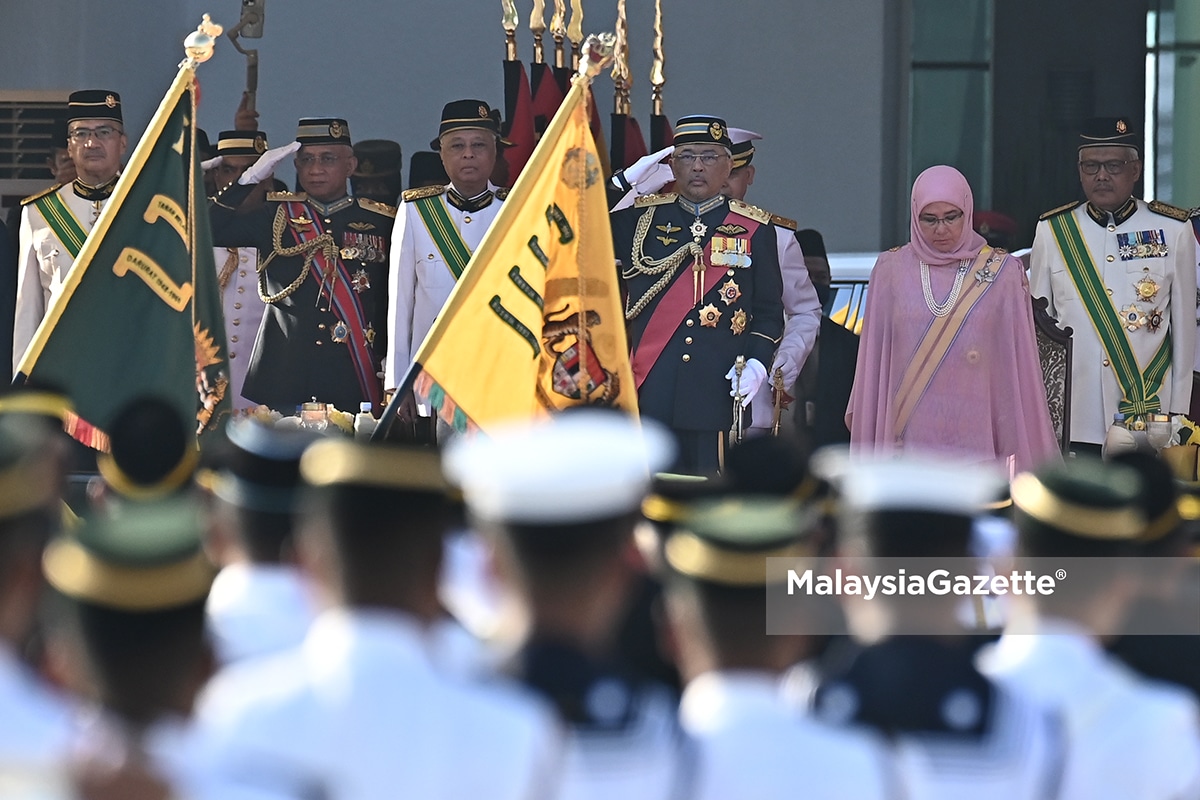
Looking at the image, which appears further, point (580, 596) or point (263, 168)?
point (263, 168)

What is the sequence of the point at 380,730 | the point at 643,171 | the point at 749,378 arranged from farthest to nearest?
the point at 643,171 → the point at 749,378 → the point at 380,730

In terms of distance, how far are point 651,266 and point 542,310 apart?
2103mm

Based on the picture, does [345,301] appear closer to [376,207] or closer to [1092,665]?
[376,207]

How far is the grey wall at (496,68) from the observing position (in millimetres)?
10578

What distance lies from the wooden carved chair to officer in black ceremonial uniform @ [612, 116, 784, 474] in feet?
3.19

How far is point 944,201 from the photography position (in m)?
7.06

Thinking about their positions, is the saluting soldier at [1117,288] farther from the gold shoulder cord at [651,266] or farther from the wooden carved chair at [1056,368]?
the gold shoulder cord at [651,266]

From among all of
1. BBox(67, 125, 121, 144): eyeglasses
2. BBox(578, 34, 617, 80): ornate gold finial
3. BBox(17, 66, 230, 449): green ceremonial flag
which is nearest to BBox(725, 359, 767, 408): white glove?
BBox(578, 34, 617, 80): ornate gold finial

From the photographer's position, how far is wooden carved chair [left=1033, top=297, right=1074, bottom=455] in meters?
7.51

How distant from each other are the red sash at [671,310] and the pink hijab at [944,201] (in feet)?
2.25

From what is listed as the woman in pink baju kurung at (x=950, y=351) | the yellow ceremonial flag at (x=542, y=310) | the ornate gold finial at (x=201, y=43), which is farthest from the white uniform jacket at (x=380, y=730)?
the woman in pink baju kurung at (x=950, y=351)

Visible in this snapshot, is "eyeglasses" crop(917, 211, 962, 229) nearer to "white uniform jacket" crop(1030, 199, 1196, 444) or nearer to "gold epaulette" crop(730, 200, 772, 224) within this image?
"gold epaulette" crop(730, 200, 772, 224)

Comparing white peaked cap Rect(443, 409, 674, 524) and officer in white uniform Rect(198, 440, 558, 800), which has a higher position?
white peaked cap Rect(443, 409, 674, 524)

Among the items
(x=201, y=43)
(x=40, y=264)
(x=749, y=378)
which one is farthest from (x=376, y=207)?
(x=201, y=43)
